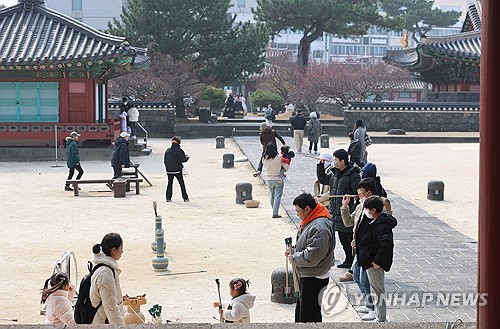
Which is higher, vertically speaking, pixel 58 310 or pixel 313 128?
pixel 313 128

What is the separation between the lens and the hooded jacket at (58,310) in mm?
7512

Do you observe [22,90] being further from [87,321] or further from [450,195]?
[87,321]

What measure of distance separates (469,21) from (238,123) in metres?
17.4

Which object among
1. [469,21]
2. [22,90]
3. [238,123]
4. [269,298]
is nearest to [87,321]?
[269,298]

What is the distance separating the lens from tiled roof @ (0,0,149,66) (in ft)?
96.6

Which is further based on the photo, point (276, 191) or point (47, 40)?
point (47, 40)

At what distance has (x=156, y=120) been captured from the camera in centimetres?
4203

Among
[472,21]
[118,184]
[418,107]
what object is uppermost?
[472,21]

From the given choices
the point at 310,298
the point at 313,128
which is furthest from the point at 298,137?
the point at 310,298

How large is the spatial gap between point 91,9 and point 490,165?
86708mm

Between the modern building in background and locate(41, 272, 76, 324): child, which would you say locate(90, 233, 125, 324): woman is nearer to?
locate(41, 272, 76, 324): child

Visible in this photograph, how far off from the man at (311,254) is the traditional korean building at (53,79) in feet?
74.0

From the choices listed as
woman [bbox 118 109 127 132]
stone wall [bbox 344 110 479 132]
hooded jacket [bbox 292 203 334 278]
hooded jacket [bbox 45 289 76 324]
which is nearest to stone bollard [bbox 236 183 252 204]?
hooded jacket [bbox 292 203 334 278]

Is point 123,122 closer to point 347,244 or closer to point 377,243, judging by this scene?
point 347,244
